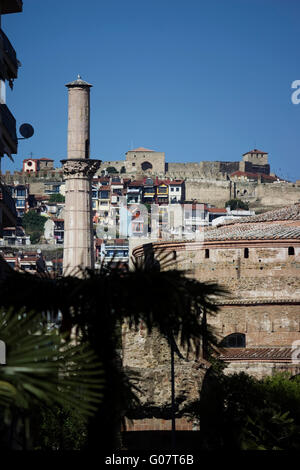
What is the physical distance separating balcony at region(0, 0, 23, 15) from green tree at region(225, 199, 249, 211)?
111018 millimetres

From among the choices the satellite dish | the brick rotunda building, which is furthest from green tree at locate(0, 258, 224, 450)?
the brick rotunda building

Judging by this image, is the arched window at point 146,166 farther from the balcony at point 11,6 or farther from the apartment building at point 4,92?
the balcony at point 11,6

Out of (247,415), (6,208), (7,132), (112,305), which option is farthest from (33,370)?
(6,208)

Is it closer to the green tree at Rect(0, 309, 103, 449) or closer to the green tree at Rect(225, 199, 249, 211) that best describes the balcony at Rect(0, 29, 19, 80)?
the green tree at Rect(0, 309, 103, 449)

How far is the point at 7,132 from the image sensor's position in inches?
701

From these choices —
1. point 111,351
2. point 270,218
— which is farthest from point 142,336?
point 111,351

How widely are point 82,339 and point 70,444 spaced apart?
11253 mm

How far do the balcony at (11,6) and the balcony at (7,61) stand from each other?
647 millimetres

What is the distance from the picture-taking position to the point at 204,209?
380 ft

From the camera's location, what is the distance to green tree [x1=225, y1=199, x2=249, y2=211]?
129m

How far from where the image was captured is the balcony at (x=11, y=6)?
17734mm

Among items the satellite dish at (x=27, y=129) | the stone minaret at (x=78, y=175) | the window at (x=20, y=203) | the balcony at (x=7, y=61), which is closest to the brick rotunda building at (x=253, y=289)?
the stone minaret at (x=78, y=175)
